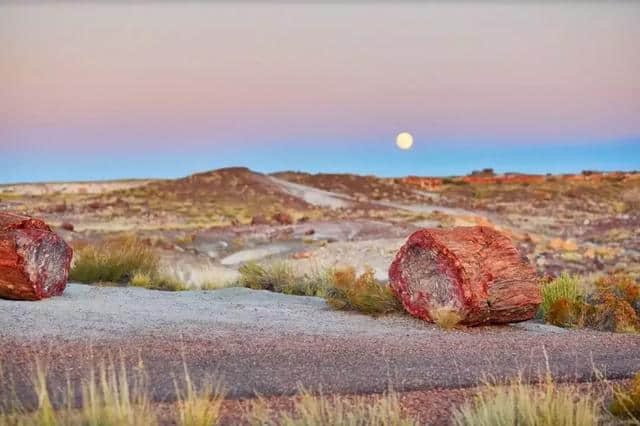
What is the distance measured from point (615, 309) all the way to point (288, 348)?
588 centimetres

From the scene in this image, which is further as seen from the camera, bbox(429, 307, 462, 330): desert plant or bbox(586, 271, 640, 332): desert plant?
bbox(586, 271, 640, 332): desert plant

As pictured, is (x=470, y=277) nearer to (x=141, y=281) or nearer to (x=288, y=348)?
(x=288, y=348)

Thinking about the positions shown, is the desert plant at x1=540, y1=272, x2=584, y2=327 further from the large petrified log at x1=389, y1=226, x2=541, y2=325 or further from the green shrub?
the green shrub

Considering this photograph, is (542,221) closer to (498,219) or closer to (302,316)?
(498,219)

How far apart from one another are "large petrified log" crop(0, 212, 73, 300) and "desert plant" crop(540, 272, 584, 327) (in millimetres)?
7632

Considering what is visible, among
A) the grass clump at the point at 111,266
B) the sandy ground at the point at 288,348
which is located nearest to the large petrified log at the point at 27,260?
the sandy ground at the point at 288,348

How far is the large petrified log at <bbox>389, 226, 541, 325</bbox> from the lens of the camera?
1023cm

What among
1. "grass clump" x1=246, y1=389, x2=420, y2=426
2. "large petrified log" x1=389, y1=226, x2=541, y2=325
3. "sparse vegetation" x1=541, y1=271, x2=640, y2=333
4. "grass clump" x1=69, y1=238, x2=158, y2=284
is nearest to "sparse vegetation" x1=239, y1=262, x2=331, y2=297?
"grass clump" x1=69, y1=238, x2=158, y2=284

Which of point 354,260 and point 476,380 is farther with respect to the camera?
point 354,260

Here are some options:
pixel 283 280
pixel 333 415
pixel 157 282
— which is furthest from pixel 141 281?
pixel 333 415

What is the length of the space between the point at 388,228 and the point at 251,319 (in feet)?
84.4

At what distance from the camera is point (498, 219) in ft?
189

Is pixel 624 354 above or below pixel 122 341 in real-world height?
below

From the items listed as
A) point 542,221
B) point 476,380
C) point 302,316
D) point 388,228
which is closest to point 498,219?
point 542,221
